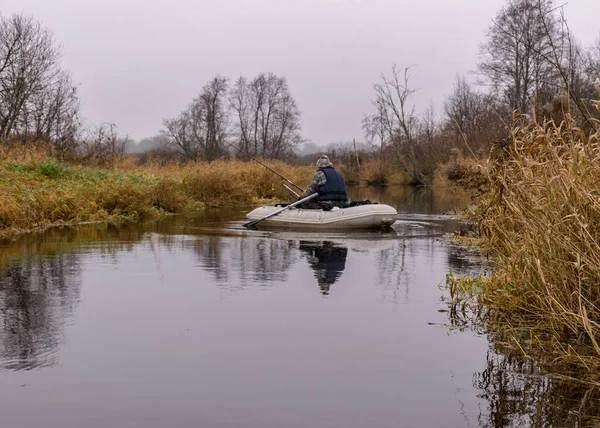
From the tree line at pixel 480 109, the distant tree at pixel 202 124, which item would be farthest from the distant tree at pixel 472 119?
the distant tree at pixel 202 124

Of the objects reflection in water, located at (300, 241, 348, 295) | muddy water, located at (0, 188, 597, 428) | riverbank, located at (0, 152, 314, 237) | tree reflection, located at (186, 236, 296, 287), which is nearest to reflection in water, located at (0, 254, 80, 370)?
muddy water, located at (0, 188, 597, 428)

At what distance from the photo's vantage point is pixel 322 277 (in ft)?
30.9

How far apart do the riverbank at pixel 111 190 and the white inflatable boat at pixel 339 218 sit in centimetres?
503

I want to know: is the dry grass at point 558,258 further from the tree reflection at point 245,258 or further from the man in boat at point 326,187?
the man in boat at point 326,187

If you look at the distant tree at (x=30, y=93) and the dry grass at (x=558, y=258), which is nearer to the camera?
the dry grass at (x=558, y=258)

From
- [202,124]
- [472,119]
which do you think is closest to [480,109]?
[472,119]

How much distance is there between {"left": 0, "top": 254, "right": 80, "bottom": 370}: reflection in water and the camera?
548 centimetres

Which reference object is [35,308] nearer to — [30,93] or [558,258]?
[558,258]

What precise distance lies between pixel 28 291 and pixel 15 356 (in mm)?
2742

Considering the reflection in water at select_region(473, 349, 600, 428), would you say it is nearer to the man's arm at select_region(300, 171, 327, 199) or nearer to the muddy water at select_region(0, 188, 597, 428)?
the muddy water at select_region(0, 188, 597, 428)

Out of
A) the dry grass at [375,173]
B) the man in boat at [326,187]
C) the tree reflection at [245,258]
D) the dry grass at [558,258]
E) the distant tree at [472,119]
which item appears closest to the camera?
the dry grass at [558,258]

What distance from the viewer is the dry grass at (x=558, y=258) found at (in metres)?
5.27

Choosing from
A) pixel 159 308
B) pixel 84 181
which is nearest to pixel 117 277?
pixel 159 308

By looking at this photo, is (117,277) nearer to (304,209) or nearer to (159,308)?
(159,308)
